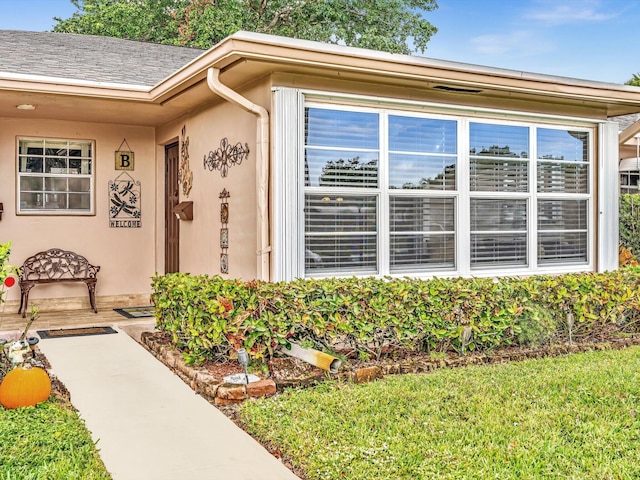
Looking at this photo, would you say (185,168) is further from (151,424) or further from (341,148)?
(151,424)

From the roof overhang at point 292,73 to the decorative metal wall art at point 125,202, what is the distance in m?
0.92

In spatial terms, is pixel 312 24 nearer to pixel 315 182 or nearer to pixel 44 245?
pixel 44 245

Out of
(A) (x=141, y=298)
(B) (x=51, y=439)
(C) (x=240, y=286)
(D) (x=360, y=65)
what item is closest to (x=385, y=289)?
(C) (x=240, y=286)

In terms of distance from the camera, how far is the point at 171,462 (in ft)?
10.8

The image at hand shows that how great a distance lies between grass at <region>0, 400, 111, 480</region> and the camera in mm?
2816

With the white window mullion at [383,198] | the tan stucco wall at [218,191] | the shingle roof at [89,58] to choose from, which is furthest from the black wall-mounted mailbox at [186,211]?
the white window mullion at [383,198]

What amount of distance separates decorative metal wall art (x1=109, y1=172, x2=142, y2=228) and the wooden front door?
1.32 feet

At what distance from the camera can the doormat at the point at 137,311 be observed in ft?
25.7

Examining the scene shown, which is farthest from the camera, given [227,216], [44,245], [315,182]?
[44,245]

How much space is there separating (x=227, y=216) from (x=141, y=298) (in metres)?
3.06

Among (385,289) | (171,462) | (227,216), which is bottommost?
(171,462)

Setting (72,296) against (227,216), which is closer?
(227,216)

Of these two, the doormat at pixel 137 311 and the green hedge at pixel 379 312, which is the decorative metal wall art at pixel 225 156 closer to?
the green hedge at pixel 379 312

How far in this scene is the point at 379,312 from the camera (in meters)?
5.12
